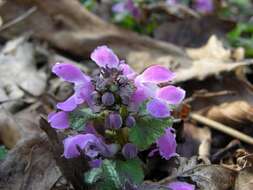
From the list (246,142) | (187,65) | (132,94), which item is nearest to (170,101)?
(132,94)

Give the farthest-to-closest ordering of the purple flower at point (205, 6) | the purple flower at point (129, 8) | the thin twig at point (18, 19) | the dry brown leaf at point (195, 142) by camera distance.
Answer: the purple flower at point (205, 6) < the purple flower at point (129, 8) < the thin twig at point (18, 19) < the dry brown leaf at point (195, 142)

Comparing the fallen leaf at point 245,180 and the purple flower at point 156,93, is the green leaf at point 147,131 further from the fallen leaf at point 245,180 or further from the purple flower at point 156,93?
the fallen leaf at point 245,180

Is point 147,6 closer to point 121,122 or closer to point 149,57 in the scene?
point 149,57

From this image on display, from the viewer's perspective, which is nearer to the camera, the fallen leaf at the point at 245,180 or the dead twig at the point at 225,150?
the fallen leaf at the point at 245,180

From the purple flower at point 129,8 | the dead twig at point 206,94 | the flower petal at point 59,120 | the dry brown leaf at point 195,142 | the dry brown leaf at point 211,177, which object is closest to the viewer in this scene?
the flower petal at point 59,120

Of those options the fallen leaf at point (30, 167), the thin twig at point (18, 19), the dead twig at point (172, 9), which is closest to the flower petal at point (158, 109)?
the fallen leaf at point (30, 167)
